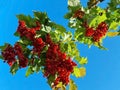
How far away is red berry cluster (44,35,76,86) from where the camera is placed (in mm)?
6914

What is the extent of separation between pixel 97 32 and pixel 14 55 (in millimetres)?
Result: 2005

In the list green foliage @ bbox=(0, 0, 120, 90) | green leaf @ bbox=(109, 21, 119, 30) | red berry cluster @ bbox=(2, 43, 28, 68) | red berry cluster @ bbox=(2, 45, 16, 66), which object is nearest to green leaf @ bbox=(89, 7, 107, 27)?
green foliage @ bbox=(0, 0, 120, 90)

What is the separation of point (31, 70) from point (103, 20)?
2.08m

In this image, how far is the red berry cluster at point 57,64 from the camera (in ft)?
22.7

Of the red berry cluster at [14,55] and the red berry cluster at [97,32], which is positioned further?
the red berry cluster at [97,32]

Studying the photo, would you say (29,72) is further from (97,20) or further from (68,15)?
(97,20)

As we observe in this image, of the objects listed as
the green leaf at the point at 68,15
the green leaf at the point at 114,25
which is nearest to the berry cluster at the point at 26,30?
the green leaf at the point at 68,15

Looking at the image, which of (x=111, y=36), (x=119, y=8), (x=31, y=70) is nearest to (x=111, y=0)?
(x=119, y=8)

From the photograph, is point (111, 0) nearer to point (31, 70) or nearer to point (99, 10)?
point (99, 10)

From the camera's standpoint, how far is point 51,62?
22.5 ft

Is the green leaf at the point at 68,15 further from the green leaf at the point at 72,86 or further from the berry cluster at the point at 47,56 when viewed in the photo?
the green leaf at the point at 72,86

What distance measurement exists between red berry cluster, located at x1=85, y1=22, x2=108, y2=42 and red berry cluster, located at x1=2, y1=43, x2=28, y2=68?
1.55 m

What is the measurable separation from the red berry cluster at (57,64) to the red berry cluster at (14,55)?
541 millimetres

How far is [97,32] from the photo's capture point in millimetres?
7445
